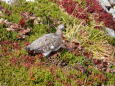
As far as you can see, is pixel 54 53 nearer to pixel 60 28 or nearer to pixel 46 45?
pixel 46 45

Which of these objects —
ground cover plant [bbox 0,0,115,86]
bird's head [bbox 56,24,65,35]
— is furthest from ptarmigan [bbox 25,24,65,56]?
bird's head [bbox 56,24,65,35]

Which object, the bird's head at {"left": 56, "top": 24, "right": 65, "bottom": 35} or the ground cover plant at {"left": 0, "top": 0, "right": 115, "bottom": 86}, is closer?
the ground cover plant at {"left": 0, "top": 0, "right": 115, "bottom": 86}

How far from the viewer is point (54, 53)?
1219 cm

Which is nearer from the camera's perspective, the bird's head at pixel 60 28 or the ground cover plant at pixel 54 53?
the ground cover plant at pixel 54 53

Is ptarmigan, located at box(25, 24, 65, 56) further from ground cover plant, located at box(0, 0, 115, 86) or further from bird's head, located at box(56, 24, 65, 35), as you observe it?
bird's head, located at box(56, 24, 65, 35)

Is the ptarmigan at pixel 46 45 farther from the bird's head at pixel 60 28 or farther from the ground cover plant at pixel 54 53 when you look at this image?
the bird's head at pixel 60 28

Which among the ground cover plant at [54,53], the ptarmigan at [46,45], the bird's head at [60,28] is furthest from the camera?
the bird's head at [60,28]

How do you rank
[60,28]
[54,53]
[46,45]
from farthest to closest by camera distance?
[60,28], [54,53], [46,45]

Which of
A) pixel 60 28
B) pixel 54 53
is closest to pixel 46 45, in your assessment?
pixel 54 53

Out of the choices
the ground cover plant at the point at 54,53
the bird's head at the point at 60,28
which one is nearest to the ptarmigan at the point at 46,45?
the ground cover plant at the point at 54,53

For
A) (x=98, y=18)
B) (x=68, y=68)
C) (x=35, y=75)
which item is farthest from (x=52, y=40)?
(x=98, y=18)

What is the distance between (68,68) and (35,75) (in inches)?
56.5

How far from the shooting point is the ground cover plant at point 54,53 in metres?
10.4

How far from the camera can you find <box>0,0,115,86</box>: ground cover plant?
1038cm
